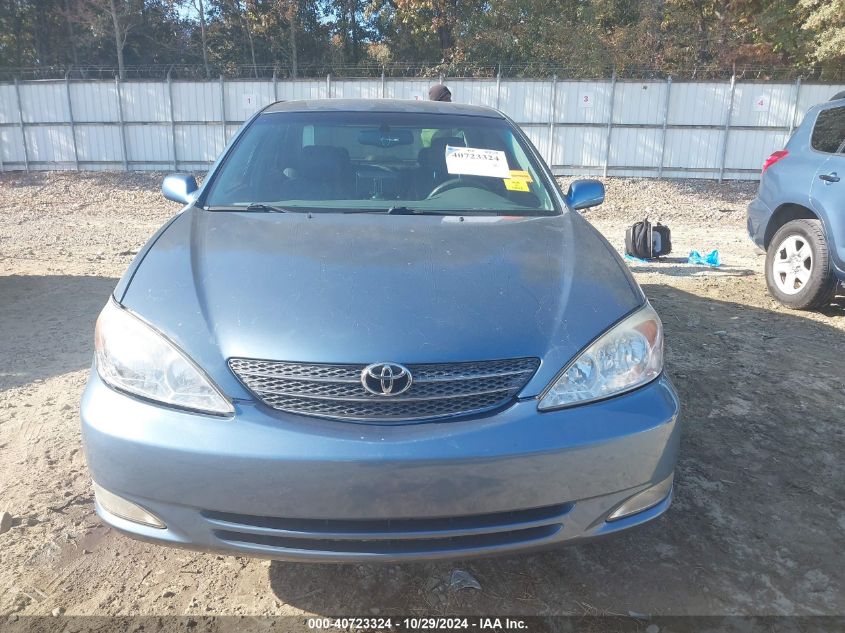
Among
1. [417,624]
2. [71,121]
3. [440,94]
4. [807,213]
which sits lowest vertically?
[417,624]

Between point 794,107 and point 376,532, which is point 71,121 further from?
point 376,532

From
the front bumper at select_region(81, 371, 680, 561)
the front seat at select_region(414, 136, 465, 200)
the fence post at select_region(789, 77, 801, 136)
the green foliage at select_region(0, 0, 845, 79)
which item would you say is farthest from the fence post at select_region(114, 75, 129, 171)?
the front bumper at select_region(81, 371, 680, 561)

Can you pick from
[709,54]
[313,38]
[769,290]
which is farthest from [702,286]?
[313,38]

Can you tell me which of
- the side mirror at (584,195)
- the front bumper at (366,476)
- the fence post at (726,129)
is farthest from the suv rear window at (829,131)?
the fence post at (726,129)

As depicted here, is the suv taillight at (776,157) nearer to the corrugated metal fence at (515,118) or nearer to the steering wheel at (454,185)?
the steering wheel at (454,185)

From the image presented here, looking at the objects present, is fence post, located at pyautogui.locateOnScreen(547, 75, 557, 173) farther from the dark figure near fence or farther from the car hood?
the car hood

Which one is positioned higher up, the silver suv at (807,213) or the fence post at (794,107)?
the fence post at (794,107)

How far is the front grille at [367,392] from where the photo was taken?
181 cm

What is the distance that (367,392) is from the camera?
5.93ft

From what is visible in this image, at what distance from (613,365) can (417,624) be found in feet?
3.35

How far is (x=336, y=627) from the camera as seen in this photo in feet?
Result: 6.82

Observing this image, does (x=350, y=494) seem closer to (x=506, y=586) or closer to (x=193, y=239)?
(x=506, y=586)

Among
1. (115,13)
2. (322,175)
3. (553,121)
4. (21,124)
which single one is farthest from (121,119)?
(322,175)

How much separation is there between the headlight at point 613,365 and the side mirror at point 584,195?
1248mm
